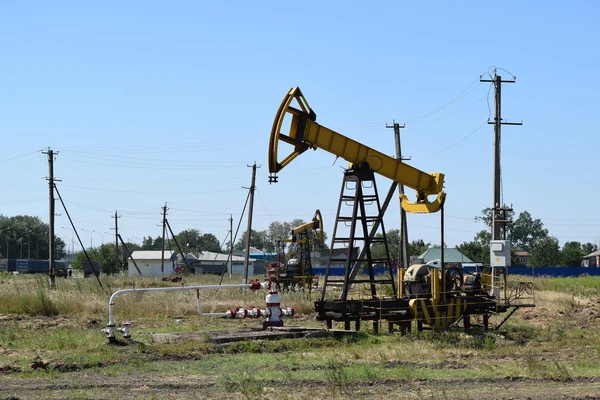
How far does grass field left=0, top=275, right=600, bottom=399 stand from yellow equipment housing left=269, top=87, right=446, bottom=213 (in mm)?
3412

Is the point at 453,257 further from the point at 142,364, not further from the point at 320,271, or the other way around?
the point at 142,364

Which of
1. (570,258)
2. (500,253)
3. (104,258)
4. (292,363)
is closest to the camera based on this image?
(292,363)

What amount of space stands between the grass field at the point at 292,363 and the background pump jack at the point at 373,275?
0.70 m

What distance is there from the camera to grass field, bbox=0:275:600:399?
10023mm

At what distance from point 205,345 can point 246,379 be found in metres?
4.20

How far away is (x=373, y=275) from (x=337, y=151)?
2818 mm

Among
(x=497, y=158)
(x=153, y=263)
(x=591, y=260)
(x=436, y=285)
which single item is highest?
(x=497, y=158)

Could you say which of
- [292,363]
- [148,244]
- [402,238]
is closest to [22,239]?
[148,244]

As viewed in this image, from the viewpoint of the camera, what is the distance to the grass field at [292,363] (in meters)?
10.0

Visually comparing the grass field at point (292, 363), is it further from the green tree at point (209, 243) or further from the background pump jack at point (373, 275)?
the green tree at point (209, 243)

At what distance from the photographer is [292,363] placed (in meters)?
12.7

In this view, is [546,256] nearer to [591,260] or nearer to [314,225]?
[591,260]

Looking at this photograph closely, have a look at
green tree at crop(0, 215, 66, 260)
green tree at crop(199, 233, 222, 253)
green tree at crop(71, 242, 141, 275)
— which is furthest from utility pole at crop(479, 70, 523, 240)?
green tree at crop(199, 233, 222, 253)

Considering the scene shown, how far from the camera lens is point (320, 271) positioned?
67875 mm
